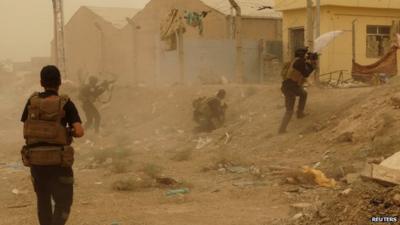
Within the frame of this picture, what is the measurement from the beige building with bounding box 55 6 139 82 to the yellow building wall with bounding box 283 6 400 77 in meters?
9.79

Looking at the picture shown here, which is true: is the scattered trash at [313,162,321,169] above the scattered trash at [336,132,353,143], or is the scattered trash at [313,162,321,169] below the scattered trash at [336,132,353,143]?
below

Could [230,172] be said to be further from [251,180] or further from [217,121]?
[217,121]

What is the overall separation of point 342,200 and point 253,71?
1825 centimetres

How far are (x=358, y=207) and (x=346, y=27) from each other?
1681 cm

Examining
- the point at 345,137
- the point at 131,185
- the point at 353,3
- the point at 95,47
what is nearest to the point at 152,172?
the point at 131,185

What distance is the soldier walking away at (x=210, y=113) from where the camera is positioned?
13.3 m

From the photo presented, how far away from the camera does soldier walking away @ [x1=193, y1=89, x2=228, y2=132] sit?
13.3m

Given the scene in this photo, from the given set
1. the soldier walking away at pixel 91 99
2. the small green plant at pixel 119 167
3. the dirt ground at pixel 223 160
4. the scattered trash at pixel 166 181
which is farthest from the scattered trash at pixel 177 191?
the soldier walking away at pixel 91 99

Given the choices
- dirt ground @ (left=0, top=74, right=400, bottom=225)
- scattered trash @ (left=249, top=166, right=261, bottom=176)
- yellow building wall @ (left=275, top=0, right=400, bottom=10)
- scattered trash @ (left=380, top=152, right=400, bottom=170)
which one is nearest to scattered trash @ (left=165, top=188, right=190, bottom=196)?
dirt ground @ (left=0, top=74, right=400, bottom=225)

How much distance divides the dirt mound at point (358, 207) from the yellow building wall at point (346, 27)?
15873 millimetres

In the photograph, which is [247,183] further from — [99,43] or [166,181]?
[99,43]

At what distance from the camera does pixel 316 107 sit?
1209 cm

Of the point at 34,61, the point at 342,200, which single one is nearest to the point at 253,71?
the point at 342,200

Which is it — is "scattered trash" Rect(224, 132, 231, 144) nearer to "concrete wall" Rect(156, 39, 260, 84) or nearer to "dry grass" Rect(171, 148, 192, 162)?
"dry grass" Rect(171, 148, 192, 162)
